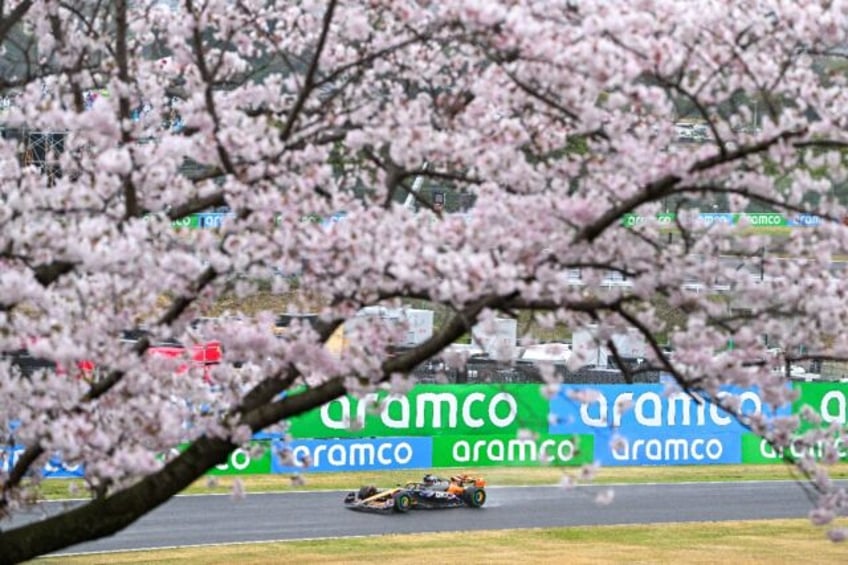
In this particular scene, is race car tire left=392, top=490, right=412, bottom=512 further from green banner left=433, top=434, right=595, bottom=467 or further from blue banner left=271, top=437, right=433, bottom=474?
green banner left=433, top=434, right=595, bottom=467

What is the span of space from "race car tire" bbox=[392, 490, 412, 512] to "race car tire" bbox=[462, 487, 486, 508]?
117 centimetres

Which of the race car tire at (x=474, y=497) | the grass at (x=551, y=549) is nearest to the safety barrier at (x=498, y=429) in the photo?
the race car tire at (x=474, y=497)

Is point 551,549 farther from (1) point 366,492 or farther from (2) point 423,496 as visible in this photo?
(1) point 366,492

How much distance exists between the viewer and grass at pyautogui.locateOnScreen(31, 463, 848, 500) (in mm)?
28906

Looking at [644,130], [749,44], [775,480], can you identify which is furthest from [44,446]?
[775,480]

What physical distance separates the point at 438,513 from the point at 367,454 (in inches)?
141

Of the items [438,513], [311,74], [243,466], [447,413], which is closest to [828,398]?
[447,413]

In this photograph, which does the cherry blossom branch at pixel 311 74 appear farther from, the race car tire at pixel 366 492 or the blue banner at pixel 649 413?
the blue banner at pixel 649 413

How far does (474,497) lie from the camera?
27375mm

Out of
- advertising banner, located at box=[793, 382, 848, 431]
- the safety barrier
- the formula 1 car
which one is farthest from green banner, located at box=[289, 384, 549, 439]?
advertising banner, located at box=[793, 382, 848, 431]

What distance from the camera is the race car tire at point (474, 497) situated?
89.6 ft

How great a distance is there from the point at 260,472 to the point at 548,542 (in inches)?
306

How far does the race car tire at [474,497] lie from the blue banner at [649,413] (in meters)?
2.87

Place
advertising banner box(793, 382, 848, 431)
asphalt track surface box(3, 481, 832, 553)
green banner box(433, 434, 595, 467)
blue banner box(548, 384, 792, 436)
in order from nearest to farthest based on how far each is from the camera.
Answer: asphalt track surface box(3, 481, 832, 553)
blue banner box(548, 384, 792, 436)
green banner box(433, 434, 595, 467)
advertising banner box(793, 382, 848, 431)
